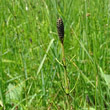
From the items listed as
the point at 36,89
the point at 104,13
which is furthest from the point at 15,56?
the point at 104,13

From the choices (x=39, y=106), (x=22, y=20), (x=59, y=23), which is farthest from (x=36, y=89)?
(x=22, y=20)

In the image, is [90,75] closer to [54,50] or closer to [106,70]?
[106,70]

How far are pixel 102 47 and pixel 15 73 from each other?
2.24ft

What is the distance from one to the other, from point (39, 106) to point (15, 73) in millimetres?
479

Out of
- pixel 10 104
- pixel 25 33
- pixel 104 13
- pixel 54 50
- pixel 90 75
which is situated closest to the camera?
pixel 54 50

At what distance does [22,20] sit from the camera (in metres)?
2.20

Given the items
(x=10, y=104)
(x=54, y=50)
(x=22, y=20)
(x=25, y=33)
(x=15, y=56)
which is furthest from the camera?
(x=22, y=20)

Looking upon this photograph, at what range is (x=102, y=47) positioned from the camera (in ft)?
4.42

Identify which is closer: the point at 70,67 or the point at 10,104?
the point at 10,104

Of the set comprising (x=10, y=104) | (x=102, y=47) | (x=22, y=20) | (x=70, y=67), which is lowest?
(x=10, y=104)

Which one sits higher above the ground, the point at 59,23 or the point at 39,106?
the point at 59,23

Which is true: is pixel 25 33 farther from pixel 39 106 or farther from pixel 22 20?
pixel 39 106

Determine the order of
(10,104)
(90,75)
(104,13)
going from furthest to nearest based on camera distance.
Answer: (104,13)
(90,75)
(10,104)

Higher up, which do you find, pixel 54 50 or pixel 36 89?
pixel 54 50
